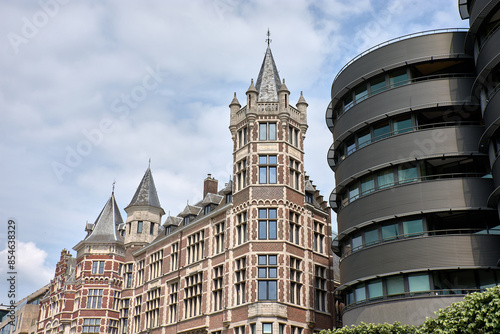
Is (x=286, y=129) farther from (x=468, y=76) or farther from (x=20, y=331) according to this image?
(x=20, y=331)

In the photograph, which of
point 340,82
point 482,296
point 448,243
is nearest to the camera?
point 482,296

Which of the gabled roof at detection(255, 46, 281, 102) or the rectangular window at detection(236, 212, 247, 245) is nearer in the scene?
the rectangular window at detection(236, 212, 247, 245)

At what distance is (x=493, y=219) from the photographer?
87.2ft

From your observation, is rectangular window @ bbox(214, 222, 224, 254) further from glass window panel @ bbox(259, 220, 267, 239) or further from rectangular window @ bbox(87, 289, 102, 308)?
rectangular window @ bbox(87, 289, 102, 308)

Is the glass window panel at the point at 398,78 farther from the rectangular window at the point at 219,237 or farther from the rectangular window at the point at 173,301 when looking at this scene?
the rectangular window at the point at 173,301

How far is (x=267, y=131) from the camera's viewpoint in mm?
39219

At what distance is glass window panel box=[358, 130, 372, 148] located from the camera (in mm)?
31516

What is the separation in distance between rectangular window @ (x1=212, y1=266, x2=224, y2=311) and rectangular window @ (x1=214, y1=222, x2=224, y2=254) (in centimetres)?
139

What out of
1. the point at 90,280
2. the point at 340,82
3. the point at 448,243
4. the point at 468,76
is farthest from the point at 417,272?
the point at 90,280

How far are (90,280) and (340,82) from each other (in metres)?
37.7

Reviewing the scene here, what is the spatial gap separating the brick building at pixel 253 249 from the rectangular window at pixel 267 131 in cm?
7

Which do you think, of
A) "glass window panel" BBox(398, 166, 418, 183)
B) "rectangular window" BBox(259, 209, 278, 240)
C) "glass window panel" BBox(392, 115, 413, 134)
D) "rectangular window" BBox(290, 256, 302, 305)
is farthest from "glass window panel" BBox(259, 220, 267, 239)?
"glass window panel" BBox(392, 115, 413, 134)

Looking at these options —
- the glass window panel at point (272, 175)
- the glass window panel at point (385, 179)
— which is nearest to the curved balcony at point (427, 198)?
the glass window panel at point (385, 179)

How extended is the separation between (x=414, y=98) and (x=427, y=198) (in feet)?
18.7
